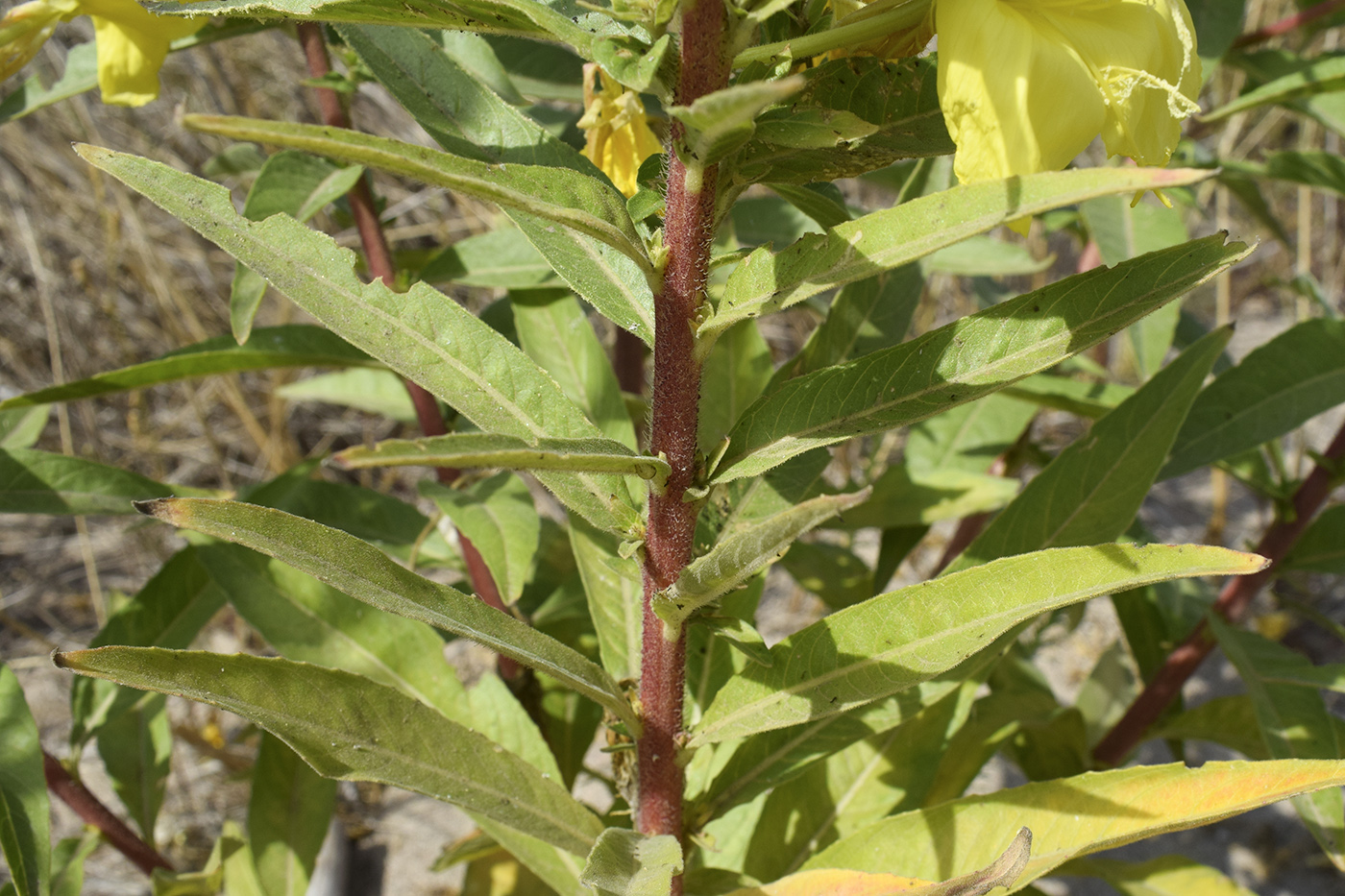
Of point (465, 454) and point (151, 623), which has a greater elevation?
point (465, 454)

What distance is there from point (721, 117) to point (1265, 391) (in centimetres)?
114

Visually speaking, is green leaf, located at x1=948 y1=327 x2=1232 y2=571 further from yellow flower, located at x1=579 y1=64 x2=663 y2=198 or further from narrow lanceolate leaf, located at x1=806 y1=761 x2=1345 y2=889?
yellow flower, located at x1=579 y1=64 x2=663 y2=198

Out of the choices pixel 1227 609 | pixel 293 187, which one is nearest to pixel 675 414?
pixel 293 187

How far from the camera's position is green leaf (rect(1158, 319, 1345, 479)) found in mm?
1291

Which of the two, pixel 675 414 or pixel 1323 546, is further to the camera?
pixel 1323 546

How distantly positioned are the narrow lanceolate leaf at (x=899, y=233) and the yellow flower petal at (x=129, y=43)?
590mm

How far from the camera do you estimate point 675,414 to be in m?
0.68

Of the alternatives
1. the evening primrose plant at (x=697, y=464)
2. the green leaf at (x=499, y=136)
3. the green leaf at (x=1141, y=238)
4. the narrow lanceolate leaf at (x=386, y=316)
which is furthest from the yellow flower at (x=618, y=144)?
the green leaf at (x=1141, y=238)

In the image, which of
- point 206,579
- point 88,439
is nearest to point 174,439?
point 88,439

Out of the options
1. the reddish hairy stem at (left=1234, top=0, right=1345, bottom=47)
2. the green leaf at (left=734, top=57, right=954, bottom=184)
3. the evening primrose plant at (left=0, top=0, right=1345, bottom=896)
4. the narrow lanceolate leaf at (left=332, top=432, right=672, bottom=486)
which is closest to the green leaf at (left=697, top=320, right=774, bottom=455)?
the evening primrose plant at (left=0, top=0, right=1345, bottom=896)

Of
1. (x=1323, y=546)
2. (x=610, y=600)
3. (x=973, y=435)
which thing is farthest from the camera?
(x=973, y=435)

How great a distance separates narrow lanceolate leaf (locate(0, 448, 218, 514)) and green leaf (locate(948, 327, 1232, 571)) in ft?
3.31

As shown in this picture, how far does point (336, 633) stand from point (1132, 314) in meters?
0.87

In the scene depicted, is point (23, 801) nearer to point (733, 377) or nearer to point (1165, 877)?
point (733, 377)
